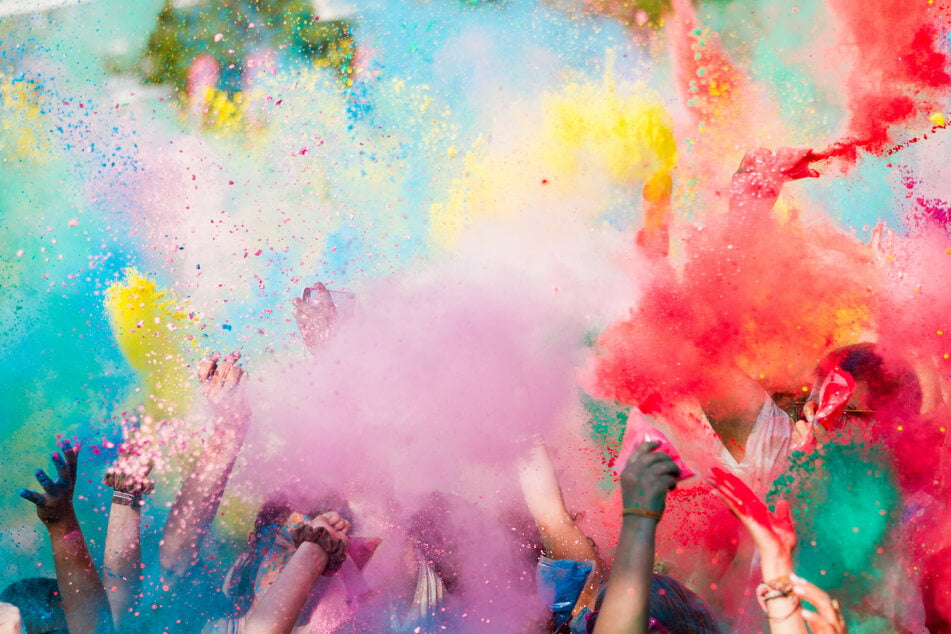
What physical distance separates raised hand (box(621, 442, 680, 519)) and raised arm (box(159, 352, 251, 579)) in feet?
2.93

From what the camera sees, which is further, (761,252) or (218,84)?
(218,84)

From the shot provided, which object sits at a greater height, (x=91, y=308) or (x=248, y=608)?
(x=91, y=308)

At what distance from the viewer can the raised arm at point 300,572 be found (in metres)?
1.51

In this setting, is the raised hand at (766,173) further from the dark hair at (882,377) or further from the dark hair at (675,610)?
the dark hair at (675,610)

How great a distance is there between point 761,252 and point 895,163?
1.24ft

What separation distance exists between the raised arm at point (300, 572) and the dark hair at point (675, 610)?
592 millimetres

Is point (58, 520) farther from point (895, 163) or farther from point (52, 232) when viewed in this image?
point (895, 163)

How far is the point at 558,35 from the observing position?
164 cm

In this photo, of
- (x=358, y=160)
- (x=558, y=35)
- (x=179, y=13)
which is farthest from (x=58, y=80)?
(x=558, y=35)

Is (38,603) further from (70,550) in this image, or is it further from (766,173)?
(766,173)

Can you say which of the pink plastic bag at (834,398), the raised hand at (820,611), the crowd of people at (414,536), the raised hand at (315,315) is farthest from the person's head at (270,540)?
the pink plastic bag at (834,398)

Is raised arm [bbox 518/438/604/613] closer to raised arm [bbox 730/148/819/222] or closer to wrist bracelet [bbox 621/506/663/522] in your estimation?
wrist bracelet [bbox 621/506/663/522]

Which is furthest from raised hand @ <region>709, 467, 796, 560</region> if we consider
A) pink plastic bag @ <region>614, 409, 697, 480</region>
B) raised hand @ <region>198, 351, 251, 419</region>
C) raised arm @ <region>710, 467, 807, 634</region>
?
raised hand @ <region>198, 351, 251, 419</region>

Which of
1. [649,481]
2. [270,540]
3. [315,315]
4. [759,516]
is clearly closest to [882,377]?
[759,516]
